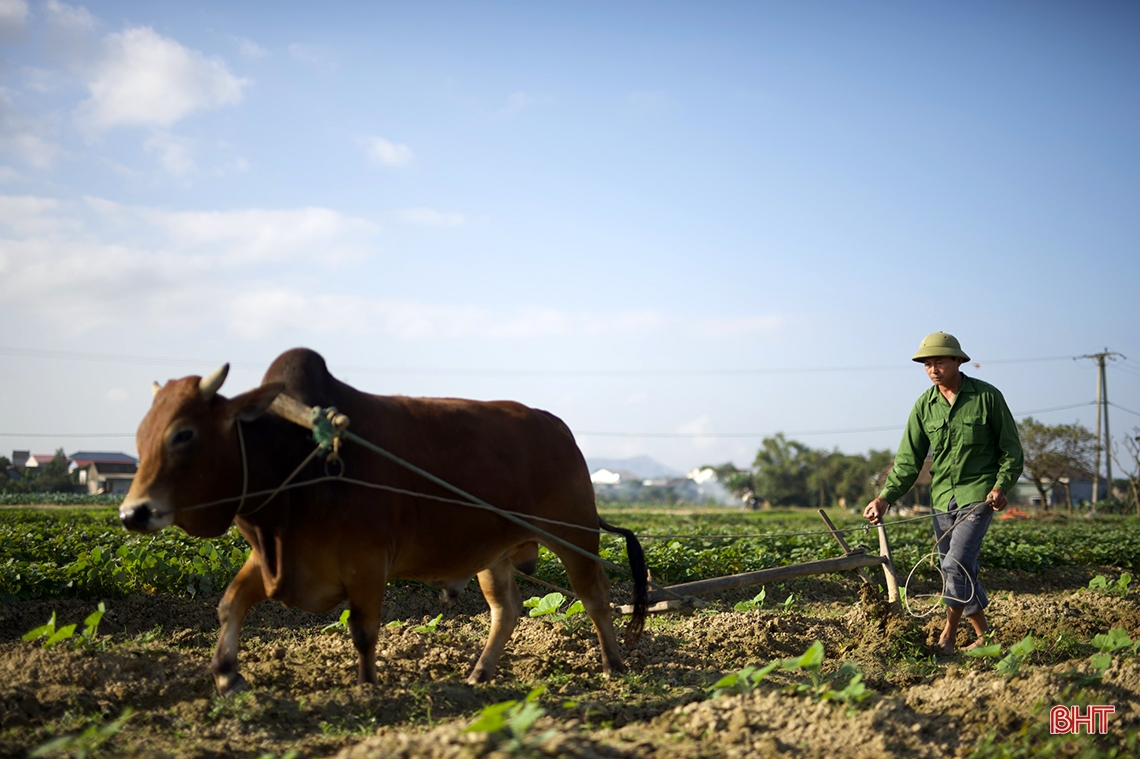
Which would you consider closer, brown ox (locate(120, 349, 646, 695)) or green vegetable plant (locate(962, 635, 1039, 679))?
brown ox (locate(120, 349, 646, 695))

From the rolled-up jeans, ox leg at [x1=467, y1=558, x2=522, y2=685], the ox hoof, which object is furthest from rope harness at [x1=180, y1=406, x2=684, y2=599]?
the rolled-up jeans

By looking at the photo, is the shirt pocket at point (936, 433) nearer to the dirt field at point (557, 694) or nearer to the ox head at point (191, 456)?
the dirt field at point (557, 694)

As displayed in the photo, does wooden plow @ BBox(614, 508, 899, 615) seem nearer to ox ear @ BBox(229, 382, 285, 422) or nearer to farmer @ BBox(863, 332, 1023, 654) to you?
farmer @ BBox(863, 332, 1023, 654)

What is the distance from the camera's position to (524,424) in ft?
19.2

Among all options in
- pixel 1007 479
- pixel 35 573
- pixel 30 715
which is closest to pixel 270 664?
pixel 30 715

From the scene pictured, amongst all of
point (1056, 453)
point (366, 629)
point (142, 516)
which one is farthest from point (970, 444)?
point (1056, 453)

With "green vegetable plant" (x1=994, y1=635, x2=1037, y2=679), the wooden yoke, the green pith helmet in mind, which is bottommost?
"green vegetable plant" (x1=994, y1=635, x2=1037, y2=679)

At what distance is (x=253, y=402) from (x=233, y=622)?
124 cm

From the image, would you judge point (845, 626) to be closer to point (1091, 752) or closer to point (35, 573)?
point (1091, 752)

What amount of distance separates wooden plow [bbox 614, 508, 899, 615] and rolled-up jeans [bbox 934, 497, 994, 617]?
59 cm

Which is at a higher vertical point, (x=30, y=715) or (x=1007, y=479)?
(x=1007, y=479)

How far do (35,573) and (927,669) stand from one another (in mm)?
7281

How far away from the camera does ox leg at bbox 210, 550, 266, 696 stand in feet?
15.1

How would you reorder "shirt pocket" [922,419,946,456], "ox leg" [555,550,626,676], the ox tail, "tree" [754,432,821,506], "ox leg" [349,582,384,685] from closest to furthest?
"ox leg" [349,582,384,685] → "ox leg" [555,550,626,676] → the ox tail → "shirt pocket" [922,419,946,456] → "tree" [754,432,821,506]
